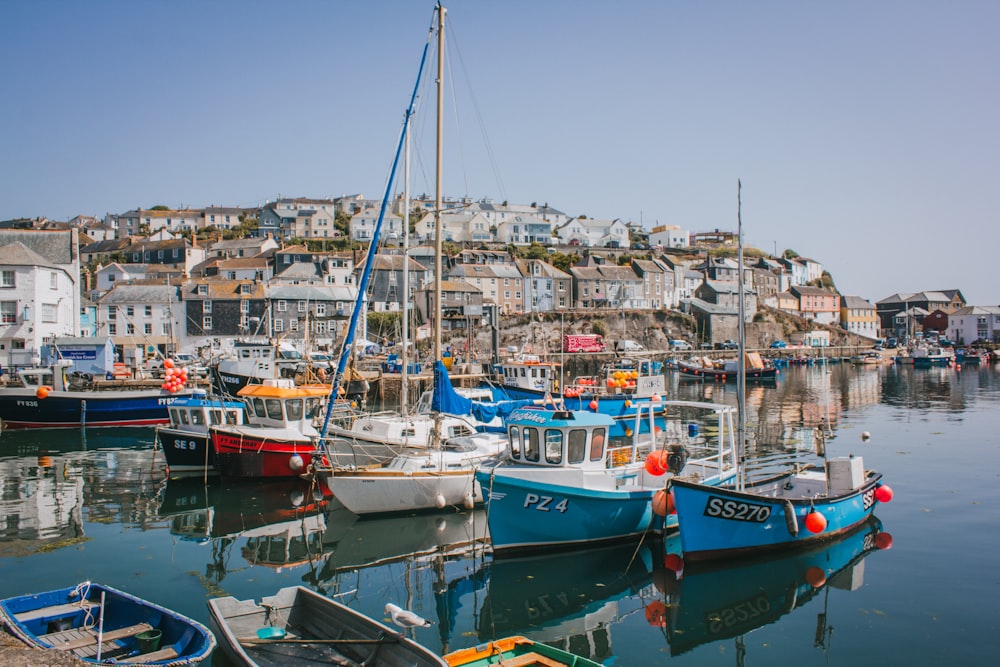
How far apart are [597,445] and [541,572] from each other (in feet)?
11.2

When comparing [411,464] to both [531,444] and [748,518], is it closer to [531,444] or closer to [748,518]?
A: [531,444]

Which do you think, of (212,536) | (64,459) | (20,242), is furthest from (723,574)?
(20,242)

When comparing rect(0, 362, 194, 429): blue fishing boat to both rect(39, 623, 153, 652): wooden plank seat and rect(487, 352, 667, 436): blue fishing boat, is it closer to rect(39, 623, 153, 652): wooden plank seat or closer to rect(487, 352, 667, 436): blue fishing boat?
rect(487, 352, 667, 436): blue fishing boat

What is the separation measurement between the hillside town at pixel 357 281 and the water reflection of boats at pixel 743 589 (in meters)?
16.8

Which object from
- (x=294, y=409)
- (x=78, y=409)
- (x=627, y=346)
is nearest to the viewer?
(x=294, y=409)

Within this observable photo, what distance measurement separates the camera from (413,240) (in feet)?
361

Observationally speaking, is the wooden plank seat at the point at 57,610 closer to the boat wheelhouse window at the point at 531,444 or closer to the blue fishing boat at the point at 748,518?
the boat wheelhouse window at the point at 531,444

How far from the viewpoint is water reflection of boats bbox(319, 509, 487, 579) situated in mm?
17062

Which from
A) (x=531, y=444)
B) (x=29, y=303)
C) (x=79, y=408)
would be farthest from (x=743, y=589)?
(x=29, y=303)

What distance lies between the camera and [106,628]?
37.2 ft

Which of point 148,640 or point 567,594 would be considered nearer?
point 148,640

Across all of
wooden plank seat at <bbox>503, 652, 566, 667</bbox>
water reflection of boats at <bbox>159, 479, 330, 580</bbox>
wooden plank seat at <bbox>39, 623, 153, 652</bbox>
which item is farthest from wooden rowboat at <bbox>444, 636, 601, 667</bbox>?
water reflection of boats at <bbox>159, 479, 330, 580</bbox>

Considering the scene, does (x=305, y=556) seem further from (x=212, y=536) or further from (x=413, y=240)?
(x=413, y=240)

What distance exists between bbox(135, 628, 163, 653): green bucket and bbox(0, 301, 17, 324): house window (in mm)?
51536
